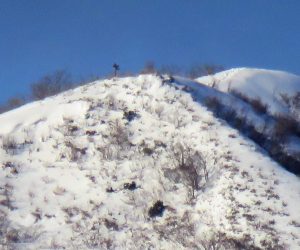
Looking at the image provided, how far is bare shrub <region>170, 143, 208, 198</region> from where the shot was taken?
22.7 meters

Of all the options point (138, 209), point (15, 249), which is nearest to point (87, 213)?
point (138, 209)

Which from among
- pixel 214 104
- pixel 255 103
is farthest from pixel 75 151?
pixel 255 103

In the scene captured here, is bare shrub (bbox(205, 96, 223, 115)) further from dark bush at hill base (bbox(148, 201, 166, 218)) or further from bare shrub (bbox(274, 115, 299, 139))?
dark bush at hill base (bbox(148, 201, 166, 218))

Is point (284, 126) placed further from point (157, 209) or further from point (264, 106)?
point (157, 209)

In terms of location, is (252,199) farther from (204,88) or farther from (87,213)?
(204,88)

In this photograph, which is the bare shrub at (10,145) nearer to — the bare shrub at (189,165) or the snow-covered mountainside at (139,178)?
the snow-covered mountainside at (139,178)

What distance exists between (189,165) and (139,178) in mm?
1783

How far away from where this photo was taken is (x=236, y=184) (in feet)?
70.5

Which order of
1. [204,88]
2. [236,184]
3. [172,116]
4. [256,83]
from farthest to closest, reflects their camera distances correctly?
[256,83]
[204,88]
[172,116]
[236,184]

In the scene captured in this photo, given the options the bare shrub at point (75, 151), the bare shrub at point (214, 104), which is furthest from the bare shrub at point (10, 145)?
the bare shrub at point (214, 104)

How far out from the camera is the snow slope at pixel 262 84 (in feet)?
112

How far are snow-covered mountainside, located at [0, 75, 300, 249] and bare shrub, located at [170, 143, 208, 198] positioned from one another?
0.11 ft

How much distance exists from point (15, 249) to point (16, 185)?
451cm

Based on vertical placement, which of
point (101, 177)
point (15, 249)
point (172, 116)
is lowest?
point (15, 249)
